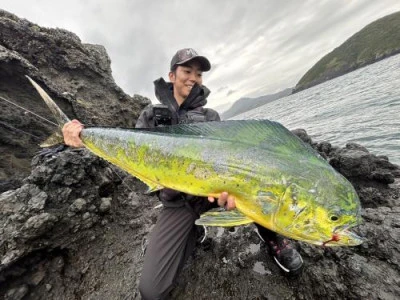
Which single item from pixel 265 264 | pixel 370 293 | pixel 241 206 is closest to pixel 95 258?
pixel 265 264

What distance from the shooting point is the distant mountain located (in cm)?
10994

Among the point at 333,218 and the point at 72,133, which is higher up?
the point at 72,133

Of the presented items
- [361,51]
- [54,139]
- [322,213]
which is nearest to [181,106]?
[54,139]

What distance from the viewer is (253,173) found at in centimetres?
203

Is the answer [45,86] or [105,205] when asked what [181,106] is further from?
[45,86]

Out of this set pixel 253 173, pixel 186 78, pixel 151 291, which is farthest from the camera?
pixel 186 78

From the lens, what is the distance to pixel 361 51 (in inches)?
→ 4820

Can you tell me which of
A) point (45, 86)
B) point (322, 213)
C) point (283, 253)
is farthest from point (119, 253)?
point (45, 86)

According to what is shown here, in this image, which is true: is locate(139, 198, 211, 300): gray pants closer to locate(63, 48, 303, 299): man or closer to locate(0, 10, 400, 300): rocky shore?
locate(63, 48, 303, 299): man

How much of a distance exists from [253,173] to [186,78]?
245 centimetres

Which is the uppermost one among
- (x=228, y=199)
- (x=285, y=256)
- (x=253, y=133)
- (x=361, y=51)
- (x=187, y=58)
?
(x=361, y=51)

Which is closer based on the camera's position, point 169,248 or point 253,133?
point 253,133

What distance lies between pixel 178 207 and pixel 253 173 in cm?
178

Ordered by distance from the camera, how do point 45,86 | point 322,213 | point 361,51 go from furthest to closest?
point 361,51 → point 45,86 → point 322,213
